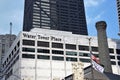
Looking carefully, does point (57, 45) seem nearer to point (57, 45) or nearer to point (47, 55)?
point (57, 45)

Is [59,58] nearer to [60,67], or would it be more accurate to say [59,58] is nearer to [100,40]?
[60,67]

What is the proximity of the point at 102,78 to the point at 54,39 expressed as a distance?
62102mm

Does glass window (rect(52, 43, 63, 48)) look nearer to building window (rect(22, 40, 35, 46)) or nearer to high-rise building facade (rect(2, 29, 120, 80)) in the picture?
high-rise building facade (rect(2, 29, 120, 80))

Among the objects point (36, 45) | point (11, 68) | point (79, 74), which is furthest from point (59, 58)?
point (79, 74)

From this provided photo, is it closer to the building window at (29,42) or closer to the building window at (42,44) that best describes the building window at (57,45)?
the building window at (42,44)

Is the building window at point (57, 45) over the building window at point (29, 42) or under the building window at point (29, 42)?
under

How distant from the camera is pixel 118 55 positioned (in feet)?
455

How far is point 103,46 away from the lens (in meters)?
98.8

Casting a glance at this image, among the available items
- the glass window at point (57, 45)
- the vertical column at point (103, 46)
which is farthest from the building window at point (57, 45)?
the vertical column at point (103, 46)

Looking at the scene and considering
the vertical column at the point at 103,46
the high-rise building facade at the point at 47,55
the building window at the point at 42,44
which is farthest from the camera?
the building window at the point at 42,44

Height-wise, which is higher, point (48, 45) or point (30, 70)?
point (48, 45)

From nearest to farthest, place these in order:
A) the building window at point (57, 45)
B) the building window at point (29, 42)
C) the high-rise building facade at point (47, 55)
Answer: the high-rise building facade at point (47, 55) → the building window at point (29, 42) → the building window at point (57, 45)

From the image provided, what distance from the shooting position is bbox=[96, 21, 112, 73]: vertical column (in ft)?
312

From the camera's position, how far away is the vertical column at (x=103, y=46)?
95.1 m
